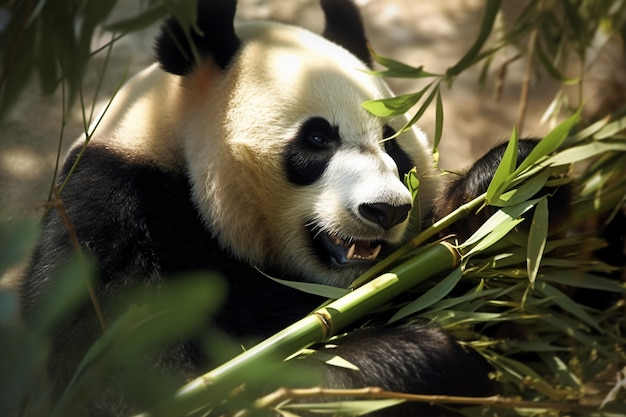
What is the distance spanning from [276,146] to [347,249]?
415 mm

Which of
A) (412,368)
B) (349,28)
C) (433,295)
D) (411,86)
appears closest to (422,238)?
(433,295)

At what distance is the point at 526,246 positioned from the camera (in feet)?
7.75

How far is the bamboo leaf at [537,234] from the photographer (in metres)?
2.21

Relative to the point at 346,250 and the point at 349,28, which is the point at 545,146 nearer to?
the point at 346,250

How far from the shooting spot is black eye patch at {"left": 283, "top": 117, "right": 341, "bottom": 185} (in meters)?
2.45

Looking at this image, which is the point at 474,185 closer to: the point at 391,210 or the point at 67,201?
the point at 391,210

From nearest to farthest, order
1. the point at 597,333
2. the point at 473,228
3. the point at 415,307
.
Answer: the point at 415,307
the point at 473,228
the point at 597,333

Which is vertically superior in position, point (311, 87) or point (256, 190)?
point (311, 87)

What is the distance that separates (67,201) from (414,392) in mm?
1226

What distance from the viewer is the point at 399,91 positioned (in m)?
4.77

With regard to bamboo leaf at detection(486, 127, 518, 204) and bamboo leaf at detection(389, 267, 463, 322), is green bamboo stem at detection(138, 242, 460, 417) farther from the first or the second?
bamboo leaf at detection(486, 127, 518, 204)

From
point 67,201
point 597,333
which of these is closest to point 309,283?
point 67,201

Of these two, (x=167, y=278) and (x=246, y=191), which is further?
(x=246, y=191)

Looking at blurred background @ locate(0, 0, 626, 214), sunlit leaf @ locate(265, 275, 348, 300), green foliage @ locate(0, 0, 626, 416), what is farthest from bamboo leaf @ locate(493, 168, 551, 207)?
blurred background @ locate(0, 0, 626, 214)
